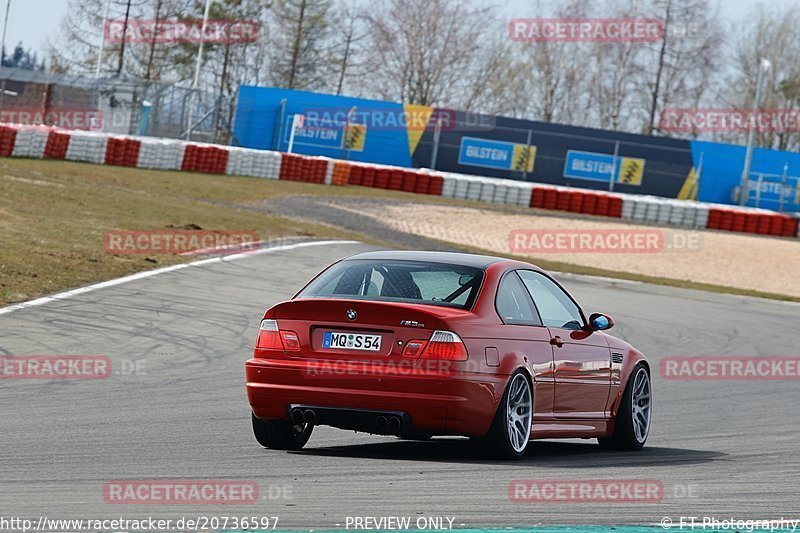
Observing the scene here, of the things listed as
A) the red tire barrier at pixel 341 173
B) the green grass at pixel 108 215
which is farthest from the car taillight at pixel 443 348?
the red tire barrier at pixel 341 173

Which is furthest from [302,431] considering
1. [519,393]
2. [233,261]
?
[233,261]

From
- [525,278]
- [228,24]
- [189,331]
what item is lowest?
[189,331]

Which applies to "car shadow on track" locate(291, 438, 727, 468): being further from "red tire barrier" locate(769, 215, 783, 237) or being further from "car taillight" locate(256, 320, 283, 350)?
"red tire barrier" locate(769, 215, 783, 237)

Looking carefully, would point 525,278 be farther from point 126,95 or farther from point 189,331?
point 126,95

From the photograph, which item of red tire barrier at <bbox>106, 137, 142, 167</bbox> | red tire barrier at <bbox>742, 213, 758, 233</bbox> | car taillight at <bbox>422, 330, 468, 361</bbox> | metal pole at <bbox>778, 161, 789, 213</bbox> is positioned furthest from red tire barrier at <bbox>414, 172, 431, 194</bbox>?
car taillight at <bbox>422, 330, 468, 361</bbox>

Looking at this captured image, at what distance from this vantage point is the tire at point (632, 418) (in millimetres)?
9500

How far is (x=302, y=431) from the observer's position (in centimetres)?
855

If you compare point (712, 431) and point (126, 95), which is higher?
point (126, 95)

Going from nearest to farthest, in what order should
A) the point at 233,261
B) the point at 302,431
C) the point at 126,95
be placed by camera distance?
the point at 302,431 → the point at 233,261 → the point at 126,95

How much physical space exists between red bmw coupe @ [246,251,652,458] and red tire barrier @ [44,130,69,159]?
2984 cm

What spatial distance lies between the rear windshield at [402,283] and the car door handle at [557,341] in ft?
2.35

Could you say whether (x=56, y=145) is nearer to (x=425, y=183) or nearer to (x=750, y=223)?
(x=425, y=183)

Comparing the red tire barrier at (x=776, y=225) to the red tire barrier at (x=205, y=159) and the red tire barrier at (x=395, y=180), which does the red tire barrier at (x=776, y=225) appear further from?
the red tire barrier at (x=205, y=159)

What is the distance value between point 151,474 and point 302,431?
1.74m
